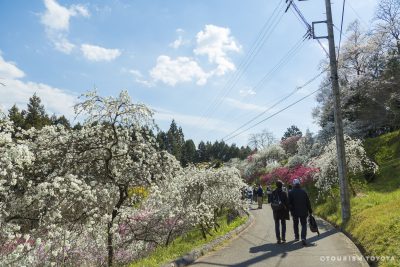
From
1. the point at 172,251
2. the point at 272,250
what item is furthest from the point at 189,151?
the point at 272,250

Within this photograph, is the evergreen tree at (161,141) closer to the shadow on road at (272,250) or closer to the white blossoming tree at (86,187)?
the white blossoming tree at (86,187)

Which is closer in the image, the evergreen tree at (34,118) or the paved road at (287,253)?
the paved road at (287,253)

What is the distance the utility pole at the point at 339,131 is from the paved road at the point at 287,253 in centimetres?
191

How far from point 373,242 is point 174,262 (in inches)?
195

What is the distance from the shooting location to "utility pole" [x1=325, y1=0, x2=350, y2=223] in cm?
1402

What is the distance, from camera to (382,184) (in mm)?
22094

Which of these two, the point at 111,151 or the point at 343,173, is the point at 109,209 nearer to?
the point at 111,151

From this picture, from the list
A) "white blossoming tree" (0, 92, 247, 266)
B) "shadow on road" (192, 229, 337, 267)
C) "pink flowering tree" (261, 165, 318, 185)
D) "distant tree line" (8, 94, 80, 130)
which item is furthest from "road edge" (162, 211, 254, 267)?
"distant tree line" (8, 94, 80, 130)

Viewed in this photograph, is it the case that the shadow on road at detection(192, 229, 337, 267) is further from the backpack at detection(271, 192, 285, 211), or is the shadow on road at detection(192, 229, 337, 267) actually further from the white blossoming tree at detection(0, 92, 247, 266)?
the white blossoming tree at detection(0, 92, 247, 266)

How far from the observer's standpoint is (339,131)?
14.4 metres

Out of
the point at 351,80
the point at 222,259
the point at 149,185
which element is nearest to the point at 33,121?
the point at 351,80

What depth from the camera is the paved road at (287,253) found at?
8328 millimetres

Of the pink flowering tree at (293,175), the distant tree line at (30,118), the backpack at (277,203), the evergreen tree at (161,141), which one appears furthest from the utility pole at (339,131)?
the distant tree line at (30,118)

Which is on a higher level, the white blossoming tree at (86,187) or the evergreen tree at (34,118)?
the evergreen tree at (34,118)
